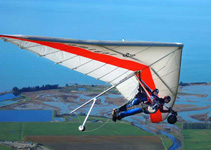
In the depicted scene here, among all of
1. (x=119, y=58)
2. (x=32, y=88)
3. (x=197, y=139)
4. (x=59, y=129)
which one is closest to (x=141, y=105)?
(x=119, y=58)

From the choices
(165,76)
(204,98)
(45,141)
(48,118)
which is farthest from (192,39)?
(165,76)

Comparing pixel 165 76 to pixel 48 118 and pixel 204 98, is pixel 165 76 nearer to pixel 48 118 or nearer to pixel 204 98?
pixel 48 118

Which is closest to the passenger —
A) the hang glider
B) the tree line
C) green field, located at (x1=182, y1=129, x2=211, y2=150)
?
the hang glider

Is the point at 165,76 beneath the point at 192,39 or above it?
beneath

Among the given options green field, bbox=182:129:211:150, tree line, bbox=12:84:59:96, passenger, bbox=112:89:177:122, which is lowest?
green field, bbox=182:129:211:150

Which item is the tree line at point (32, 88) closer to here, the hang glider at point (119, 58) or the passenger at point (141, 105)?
the hang glider at point (119, 58)

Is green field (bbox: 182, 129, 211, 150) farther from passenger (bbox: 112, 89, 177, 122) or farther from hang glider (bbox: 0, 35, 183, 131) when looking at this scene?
passenger (bbox: 112, 89, 177, 122)

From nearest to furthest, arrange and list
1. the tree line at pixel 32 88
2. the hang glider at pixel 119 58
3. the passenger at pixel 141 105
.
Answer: the hang glider at pixel 119 58, the passenger at pixel 141 105, the tree line at pixel 32 88

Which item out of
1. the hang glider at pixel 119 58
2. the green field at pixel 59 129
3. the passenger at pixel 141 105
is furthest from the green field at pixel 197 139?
the passenger at pixel 141 105

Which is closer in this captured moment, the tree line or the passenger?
the passenger
